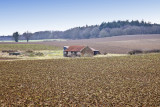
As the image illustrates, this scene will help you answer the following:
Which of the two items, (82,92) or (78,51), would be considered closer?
(82,92)

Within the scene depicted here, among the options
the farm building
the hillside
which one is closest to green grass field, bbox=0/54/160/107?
the farm building

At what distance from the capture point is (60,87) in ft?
69.4

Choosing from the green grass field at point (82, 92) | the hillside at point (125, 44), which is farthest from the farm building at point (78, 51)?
the green grass field at point (82, 92)

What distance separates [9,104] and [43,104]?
241cm

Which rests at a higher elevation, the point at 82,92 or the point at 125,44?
the point at 125,44

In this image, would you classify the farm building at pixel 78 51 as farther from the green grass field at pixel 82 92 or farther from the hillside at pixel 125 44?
the green grass field at pixel 82 92

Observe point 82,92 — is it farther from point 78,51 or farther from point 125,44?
point 125,44

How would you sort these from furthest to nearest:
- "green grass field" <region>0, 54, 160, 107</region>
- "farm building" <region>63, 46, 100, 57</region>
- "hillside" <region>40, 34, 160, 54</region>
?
"hillside" <region>40, 34, 160, 54</region>
"farm building" <region>63, 46, 100, 57</region>
"green grass field" <region>0, 54, 160, 107</region>

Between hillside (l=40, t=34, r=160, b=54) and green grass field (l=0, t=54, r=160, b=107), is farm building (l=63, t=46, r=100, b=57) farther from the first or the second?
green grass field (l=0, t=54, r=160, b=107)

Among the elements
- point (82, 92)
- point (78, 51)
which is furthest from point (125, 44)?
point (82, 92)

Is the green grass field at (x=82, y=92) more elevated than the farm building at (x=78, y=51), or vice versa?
the farm building at (x=78, y=51)

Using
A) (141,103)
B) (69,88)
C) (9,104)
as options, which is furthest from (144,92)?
(9,104)

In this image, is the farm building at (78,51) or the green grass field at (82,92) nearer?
the green grass field at (82,92)

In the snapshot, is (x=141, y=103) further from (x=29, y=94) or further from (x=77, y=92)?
(x=29, y=94)
